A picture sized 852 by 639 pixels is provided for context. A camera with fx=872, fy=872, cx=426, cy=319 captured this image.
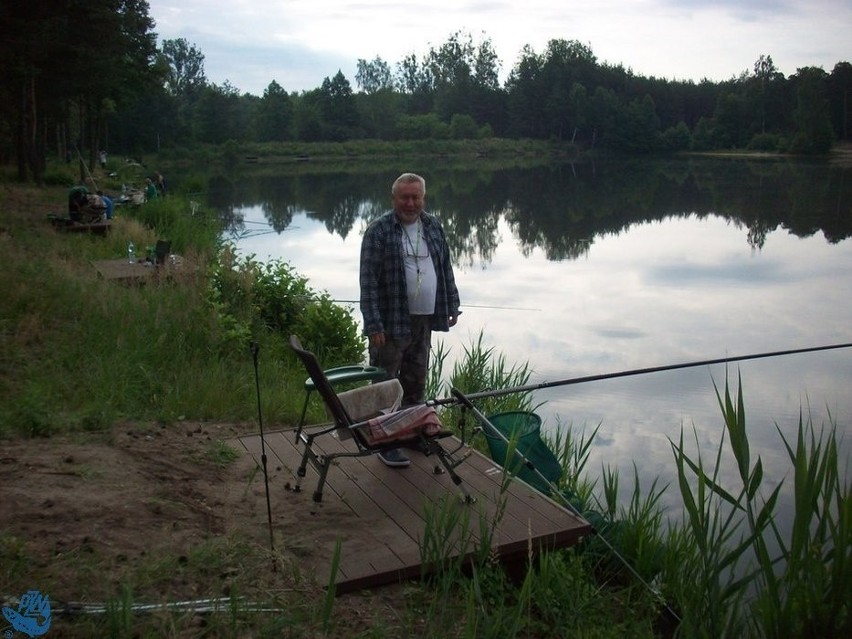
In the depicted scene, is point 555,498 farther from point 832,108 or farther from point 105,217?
point 832,108

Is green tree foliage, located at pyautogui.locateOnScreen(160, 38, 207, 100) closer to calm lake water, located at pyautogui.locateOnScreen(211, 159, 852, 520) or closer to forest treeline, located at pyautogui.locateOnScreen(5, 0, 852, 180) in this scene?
forest treeline, located at pyautogui.locateOnScreen(5, 0, 852, 180)

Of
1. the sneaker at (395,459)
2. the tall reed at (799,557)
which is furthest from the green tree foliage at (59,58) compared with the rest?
the tall reed at (799,557)

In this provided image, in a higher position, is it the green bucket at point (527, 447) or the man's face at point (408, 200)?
the man's face at point (408, 200)

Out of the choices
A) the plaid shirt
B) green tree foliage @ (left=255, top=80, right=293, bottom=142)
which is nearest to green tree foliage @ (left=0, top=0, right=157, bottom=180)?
the plaid shirt

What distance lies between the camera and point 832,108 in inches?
2205

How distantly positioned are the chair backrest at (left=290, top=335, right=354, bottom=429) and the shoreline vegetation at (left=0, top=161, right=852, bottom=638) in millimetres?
583

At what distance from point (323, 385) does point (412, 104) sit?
340ft

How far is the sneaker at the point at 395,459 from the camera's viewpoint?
4.58 metres

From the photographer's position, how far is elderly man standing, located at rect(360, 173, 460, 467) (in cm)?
484

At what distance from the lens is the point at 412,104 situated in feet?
342

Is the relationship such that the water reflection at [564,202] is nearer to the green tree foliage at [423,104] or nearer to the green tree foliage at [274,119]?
the green tree foliage at [423,104]

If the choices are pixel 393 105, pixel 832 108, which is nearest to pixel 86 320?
pixel 832 108

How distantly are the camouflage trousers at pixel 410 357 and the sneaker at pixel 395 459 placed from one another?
1.88 feet

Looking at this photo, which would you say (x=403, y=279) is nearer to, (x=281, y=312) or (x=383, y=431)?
(x=383, y=431)
